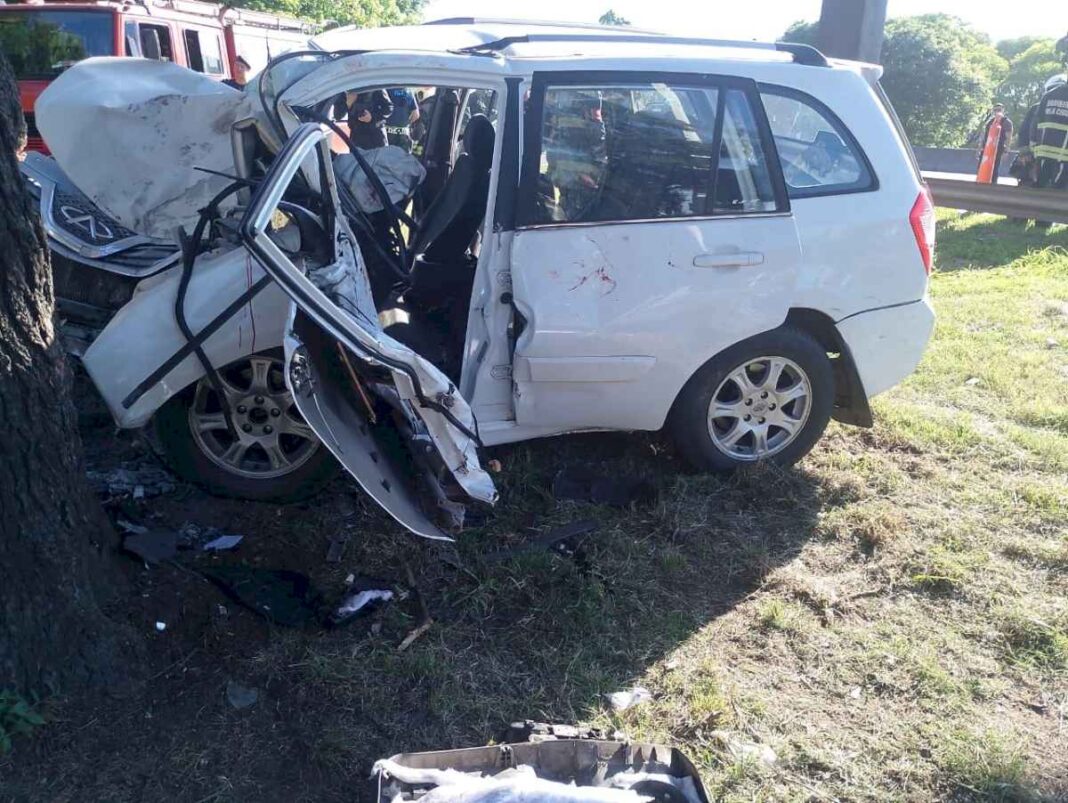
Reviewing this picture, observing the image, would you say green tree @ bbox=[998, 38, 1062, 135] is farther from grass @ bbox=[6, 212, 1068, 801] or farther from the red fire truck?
grass @ bbox=[6, 212, 1068, 801]

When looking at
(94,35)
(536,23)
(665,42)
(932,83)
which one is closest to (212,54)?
(94,35)

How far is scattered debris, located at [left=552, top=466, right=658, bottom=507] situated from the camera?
4324 mm

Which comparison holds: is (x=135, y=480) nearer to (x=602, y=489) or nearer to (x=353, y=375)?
(x=353, y=375)

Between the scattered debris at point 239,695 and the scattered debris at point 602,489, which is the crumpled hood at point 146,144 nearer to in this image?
the scattered debris at point 602,489

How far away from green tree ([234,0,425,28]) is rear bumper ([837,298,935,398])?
651 inches

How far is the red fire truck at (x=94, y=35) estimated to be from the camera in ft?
32.9

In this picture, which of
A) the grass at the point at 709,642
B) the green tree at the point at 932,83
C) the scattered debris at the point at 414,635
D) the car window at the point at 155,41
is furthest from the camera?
the green tree at the point at 932,83

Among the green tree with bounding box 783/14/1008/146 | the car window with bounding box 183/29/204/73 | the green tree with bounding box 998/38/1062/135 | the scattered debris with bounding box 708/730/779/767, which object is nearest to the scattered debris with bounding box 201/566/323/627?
the scattered debris with bounding box 708/730/779/767

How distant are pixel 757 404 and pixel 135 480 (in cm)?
282

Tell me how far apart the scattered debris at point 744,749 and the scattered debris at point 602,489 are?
141 centimetres

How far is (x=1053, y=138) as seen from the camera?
11727 mm

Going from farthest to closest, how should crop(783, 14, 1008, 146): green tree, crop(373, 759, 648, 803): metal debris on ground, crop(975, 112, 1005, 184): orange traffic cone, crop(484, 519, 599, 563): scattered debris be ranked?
crop(783, 14, 1008, 146): green tree
crop(975, 112, 1005, 184): orange traffic cone
crop(484, 519, 599, 563): scattered debris
crop(373, 759, 648, 803): metal debris on ground

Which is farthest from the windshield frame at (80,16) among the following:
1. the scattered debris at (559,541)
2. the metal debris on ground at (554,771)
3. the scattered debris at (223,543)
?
the metal debris on ground at (554,771)

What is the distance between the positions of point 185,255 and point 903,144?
3218mm
